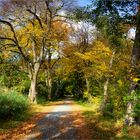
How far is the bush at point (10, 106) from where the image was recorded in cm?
1799

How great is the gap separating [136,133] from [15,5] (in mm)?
21113

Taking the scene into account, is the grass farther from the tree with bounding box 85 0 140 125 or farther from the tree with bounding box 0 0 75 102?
the tree with bounding box 0 0 75 102

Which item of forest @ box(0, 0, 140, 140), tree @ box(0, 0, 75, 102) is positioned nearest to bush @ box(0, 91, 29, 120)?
forest @ box(0, 0, 140, 140)

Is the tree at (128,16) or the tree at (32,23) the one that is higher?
the tree at (32,23)

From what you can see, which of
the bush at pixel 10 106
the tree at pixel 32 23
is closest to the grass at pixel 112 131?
the bush at pixel 10 106

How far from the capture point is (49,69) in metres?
52.3

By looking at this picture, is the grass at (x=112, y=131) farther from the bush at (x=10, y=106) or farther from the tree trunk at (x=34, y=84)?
the tree trunk at (x=34, y=84)

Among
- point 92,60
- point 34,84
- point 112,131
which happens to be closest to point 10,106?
point 112,131

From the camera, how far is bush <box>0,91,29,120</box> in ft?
59.0

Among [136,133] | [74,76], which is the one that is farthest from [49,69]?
[136,133]

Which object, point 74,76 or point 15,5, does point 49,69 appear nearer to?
point 74,76

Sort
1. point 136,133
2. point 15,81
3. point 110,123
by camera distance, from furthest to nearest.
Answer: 1. point 15,81
2. point 110,123
3. point 136,133

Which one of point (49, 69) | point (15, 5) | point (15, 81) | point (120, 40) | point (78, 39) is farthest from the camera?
point (49, 69)

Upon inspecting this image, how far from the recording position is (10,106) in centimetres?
1891
